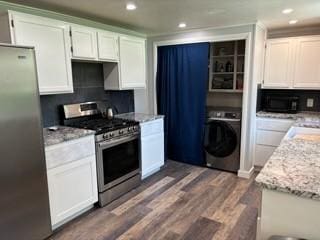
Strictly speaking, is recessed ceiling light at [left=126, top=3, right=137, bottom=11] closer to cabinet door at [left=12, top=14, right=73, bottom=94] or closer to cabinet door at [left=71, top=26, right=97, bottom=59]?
cabinet door at [left=71, top=26, right=97, bottom=59]

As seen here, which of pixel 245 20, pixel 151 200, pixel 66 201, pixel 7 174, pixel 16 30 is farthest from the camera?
pixel 245 20

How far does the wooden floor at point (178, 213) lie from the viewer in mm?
2422

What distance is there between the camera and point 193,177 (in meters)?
3.80

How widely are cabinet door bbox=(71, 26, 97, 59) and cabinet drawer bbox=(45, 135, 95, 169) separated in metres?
1.01

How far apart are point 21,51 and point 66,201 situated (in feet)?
4.97

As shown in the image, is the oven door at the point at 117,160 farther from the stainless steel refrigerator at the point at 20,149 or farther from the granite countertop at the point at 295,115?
the granite countertop at the point at 295,115

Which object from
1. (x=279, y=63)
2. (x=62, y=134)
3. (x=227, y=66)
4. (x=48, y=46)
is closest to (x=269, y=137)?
(x=279, y=63)

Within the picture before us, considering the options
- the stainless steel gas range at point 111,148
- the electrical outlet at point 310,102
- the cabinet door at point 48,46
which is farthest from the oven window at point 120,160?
the electrical outlet at point 310,102

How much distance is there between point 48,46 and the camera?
8.29 feet

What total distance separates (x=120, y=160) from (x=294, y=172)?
2188 mm

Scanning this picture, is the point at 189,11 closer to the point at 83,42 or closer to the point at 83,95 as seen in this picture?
the point at 83,42

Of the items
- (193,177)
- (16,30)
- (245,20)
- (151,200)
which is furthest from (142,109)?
(16,30)

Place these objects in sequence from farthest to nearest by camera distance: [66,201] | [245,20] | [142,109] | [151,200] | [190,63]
A: [142,109] < [190,63] < [245,20] < [151,200] < [66,201]

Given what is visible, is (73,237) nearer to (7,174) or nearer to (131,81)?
(7,174)
